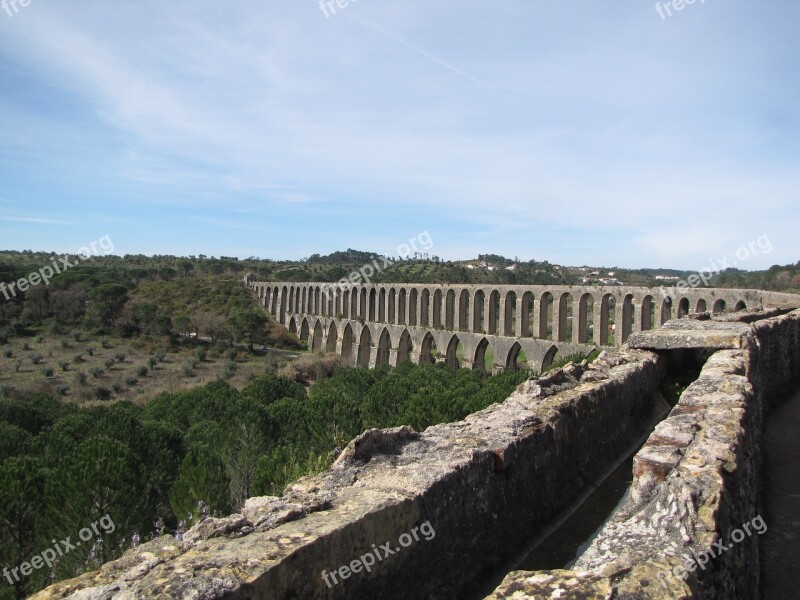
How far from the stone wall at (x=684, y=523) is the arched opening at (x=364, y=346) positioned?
118 feet

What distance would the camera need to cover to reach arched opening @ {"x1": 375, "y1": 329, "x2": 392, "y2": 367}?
37.2 meters

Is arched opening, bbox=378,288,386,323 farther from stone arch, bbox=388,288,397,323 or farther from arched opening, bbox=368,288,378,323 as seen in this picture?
stone arch, bbox=388,288,397,323

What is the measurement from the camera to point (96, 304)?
4228 centimetres

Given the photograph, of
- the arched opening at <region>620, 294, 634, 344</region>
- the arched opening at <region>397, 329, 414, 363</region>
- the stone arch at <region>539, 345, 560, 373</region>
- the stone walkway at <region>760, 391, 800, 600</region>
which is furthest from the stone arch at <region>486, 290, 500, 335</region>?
the stone walkway at <region>760, 391, 800, 600</region>

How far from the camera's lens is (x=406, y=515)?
2.85m

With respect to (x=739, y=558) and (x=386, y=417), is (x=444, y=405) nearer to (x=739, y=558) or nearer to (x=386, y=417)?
(x=386, y=417)

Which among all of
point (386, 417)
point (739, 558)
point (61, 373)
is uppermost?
point (739, 558)

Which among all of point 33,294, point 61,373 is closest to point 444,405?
point 61,373

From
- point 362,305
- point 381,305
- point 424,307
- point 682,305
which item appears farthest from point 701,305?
point 362,305

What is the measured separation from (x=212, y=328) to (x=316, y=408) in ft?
113
